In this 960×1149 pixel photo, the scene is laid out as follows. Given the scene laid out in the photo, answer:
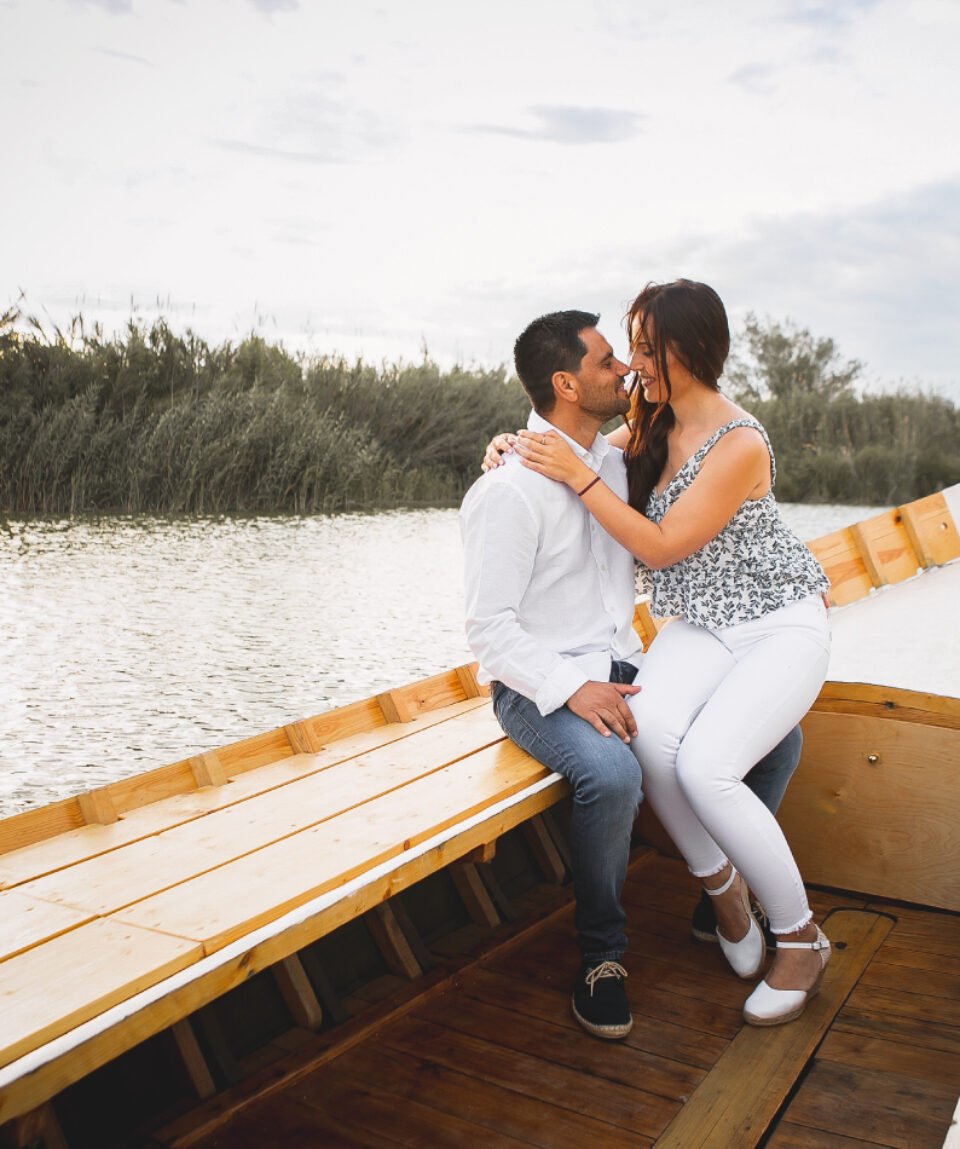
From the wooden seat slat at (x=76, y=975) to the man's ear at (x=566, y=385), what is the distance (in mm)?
1278

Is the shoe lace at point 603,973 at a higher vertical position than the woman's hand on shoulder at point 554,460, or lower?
lower

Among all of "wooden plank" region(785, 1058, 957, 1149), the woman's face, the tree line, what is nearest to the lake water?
the tree line

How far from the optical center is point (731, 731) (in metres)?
1.91

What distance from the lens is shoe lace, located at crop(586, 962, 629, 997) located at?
189 centimetres

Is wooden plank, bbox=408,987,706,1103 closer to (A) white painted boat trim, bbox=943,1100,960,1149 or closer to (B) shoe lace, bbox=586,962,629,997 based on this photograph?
(B) shoe lace, bbox=586,962,629,997

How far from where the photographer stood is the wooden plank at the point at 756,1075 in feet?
5.22

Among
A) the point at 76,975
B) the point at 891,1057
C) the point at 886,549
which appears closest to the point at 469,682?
the point at 891,1057

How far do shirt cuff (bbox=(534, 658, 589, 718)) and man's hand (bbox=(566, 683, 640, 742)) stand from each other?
1 cm

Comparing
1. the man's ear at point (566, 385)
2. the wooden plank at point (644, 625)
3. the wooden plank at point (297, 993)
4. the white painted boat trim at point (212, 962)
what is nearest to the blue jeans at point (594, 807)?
the white painted boat trim at point (212, 962)

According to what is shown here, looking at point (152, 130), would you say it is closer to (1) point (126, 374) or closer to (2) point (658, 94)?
(1) point (126, 374)

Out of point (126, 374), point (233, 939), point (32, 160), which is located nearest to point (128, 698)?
point (126, 374)

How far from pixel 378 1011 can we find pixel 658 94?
876 centimetres

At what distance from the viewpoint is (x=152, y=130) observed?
750 centimetres

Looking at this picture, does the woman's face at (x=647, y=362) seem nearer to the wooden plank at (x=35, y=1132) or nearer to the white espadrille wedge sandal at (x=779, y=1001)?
the white espadrille wedge sandal at (x=779, y=1001)
